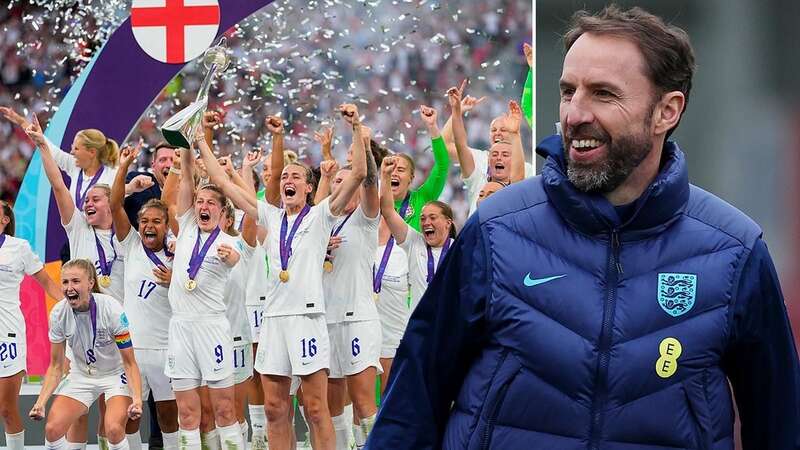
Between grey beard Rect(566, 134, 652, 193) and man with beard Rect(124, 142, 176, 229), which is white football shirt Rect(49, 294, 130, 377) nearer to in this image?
man with beard Rect(124, 142, 176, 229)

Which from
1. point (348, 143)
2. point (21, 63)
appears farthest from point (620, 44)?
point (21, 63)

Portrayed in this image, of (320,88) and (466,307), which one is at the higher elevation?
(320,88)

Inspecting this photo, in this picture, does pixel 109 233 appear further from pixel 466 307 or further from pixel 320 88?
pixel 466 307

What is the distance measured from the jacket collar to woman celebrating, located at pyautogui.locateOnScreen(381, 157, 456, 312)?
22.5ft

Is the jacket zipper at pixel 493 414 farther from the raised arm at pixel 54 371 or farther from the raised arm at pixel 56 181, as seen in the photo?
the raised arm at pixel 56 181

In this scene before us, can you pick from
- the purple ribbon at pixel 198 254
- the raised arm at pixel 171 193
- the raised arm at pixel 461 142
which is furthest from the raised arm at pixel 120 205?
the raised arm at pixel 461 142

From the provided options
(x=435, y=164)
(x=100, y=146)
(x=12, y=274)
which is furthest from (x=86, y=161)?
(x=435, y=164)

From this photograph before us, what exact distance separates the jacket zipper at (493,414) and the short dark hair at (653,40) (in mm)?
580

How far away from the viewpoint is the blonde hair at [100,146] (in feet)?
35.4

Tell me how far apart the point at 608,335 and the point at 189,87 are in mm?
10146

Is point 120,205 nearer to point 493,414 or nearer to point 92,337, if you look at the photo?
point 92,337

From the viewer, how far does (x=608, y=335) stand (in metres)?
2.38

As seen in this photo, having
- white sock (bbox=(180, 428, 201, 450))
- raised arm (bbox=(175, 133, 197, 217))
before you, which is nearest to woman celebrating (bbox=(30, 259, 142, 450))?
white sock (bbox=(180, 428, 201, 450))

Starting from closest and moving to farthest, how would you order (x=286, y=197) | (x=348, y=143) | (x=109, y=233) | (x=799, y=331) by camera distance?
(x=799, y=331) < (x=286, y=197) < (x=109, y=233) < (x=348, y=143)
